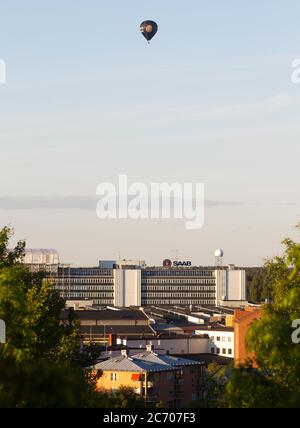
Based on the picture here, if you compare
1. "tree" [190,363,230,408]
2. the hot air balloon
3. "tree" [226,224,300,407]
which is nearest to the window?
"tree" [190,363,230,408]

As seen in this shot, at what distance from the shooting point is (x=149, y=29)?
103312mm

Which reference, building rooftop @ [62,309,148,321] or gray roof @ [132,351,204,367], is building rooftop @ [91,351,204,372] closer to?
gray roof @ [132,351,204,367]

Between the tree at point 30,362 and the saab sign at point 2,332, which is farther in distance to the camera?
the saab sign at point 2,332

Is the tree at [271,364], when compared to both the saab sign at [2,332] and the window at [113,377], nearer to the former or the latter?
the saab sign at [2,332]

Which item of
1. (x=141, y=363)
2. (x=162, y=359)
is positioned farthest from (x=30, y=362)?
(x=162, y=359)

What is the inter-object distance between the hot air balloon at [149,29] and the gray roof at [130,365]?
116 ft

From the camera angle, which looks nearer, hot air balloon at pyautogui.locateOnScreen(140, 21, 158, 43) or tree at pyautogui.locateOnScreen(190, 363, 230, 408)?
tree at pyautogui.locateOnScreen(190, 363, 230, 408)

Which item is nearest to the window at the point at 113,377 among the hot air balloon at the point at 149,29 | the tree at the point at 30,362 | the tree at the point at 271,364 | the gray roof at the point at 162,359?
the gray roof at the point at 162,359

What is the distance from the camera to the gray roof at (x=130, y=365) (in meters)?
116

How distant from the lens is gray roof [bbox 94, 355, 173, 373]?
115750 mm

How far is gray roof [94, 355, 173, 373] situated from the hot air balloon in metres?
35.3

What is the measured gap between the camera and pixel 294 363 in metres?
28.8

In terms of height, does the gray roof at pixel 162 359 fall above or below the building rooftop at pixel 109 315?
below

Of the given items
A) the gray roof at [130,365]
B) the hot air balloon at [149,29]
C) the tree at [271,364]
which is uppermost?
the hot air balloon at [149,29]
